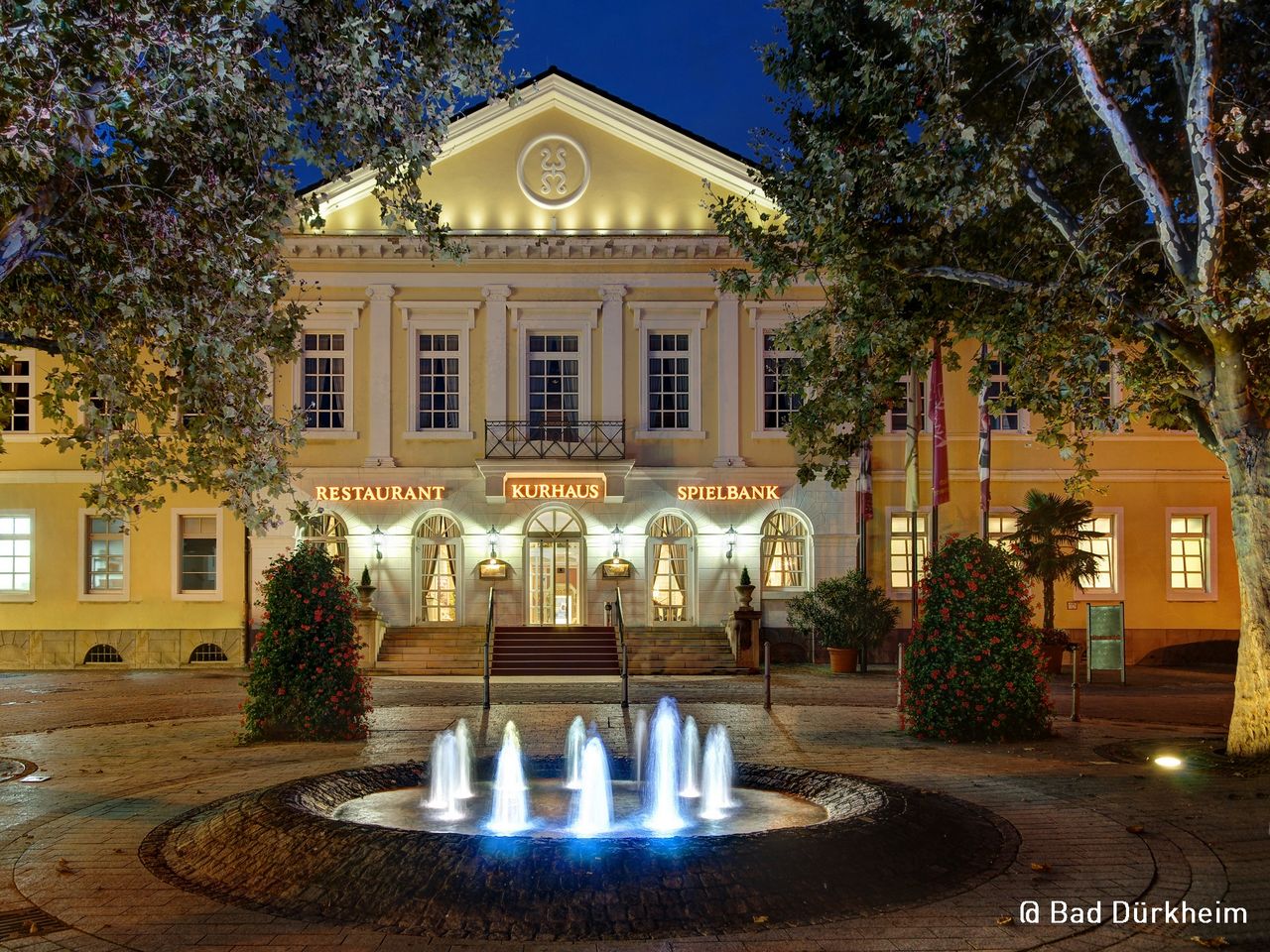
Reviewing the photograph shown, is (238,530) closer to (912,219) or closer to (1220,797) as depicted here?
(912,219)

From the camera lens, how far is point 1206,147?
11094mm

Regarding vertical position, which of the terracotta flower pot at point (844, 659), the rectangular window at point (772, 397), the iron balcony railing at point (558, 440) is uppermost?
the rectangular window at point (772, 397)

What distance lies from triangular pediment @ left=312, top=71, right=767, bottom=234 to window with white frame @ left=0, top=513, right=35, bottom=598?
32.4 feet

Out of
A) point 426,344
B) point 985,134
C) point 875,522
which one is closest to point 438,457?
point 426,344

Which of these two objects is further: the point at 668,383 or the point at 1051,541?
the point at 668,383

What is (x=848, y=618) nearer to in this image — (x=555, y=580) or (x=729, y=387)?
(x=729, y=387)

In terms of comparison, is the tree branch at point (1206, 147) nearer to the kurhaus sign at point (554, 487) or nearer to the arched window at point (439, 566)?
the kurhaus sign at point (554, 487)

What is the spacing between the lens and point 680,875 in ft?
22.9

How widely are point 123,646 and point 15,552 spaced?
3448 millimetres

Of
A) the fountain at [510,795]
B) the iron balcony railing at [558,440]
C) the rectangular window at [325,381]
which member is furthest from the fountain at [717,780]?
the rectangular window at [325,381]

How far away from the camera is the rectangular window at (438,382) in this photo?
95.1 ft

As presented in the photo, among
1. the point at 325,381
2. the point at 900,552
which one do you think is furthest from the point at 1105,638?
the point at 325,381

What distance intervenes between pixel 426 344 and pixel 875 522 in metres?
11.3

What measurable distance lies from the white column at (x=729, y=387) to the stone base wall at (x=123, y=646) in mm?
11910
